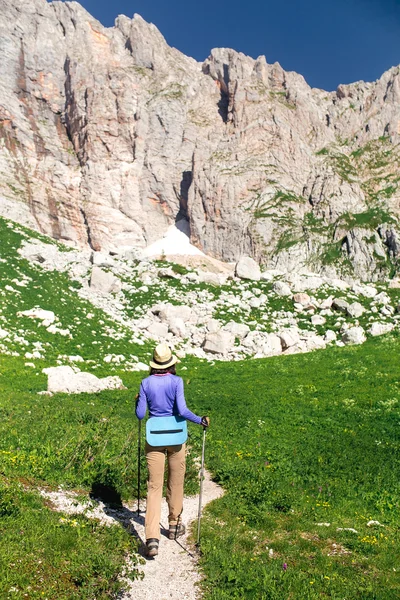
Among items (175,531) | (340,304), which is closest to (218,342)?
(340,304)

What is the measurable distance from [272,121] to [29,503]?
9611cm

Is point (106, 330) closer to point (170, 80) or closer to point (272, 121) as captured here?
point (272, 121)

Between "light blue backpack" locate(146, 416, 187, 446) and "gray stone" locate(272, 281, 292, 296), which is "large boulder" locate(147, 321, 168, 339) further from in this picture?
"light blue backpack" locate(146, 416, 187, 446)

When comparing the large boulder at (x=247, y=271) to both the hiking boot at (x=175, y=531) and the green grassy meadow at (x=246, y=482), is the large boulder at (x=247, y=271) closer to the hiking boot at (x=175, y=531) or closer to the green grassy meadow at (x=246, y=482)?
the green grassy meadow at (x=246, y=482)

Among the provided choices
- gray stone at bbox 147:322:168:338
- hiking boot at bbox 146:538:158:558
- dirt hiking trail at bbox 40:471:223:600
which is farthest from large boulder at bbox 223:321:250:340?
hiking boot at bbox 146:538:158:558

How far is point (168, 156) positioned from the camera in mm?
90125

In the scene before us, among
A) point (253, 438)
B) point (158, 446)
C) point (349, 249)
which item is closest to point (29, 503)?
point (158, 446)

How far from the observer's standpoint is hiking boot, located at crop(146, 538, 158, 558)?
616cm

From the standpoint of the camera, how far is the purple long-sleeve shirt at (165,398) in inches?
266

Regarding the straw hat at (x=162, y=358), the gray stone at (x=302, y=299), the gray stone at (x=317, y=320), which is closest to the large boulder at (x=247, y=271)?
the gray stone at (x=302, y=299)

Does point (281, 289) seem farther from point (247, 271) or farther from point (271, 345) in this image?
point (271, 345)

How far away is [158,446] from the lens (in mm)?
6625

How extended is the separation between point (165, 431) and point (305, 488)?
180 inches

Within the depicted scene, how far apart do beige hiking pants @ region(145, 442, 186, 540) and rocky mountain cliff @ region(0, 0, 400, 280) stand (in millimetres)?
68754
